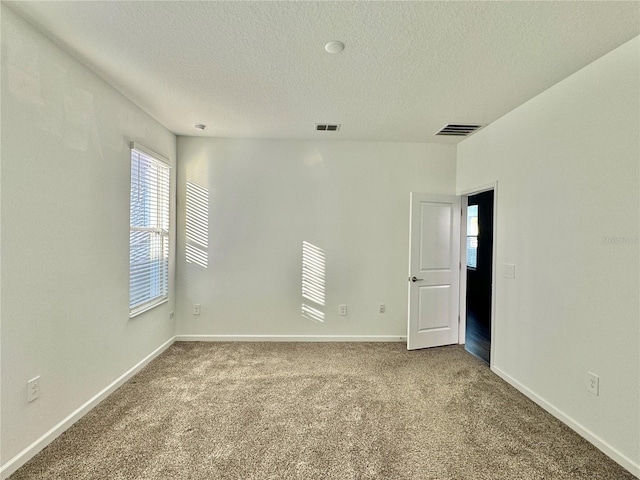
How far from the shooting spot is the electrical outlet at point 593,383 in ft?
6.49

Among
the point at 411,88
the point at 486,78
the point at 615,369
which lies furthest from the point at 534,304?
the point at 411,88

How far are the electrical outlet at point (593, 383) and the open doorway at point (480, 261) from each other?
2567mm

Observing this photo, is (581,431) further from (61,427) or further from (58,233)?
(58,233)

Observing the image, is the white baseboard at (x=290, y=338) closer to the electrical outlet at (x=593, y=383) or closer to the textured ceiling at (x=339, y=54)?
the electrical outlet at (x=593, y=383)

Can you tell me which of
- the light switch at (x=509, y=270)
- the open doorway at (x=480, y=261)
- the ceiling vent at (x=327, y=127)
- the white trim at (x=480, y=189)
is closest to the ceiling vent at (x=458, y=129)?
the white trim at (x=480, y=189)

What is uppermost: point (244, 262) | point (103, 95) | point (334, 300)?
point (103, 95)

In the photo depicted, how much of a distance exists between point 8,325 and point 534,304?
3683 mm

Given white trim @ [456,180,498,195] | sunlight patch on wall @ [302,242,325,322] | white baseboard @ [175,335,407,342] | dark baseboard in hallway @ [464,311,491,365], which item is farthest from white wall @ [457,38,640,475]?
sunlight patch on wall @ [302,242,325,322]

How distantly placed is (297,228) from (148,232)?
170 cm

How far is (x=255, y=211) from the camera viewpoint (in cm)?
385

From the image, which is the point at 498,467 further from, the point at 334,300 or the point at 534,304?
the point at 334,300

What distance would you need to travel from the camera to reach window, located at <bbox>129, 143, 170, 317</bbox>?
114 inches

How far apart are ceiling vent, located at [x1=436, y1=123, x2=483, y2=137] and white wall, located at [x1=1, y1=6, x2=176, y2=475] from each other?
128 inches

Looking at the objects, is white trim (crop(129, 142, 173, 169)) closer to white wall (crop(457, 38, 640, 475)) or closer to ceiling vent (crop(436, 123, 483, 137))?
ceiling vent (crop(436, 123, 483, 137))
